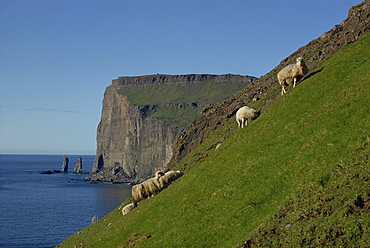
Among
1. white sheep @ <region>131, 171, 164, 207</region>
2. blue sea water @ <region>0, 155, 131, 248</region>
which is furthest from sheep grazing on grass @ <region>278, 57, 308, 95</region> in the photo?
blue sea water @ <region>0, 155, 131, 248</region>

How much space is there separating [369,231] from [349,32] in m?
32.8

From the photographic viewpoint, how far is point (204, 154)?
43781 mm

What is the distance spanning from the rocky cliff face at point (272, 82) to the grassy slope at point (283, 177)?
656cm

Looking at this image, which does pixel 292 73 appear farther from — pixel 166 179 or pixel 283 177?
pixel 283 177

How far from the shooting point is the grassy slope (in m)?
19.1

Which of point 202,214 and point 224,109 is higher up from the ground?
point 224,109

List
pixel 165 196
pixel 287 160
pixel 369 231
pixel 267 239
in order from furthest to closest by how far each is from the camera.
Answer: pixel 165 196, pixel 287 160, pixel 267 239, pixel 369 231

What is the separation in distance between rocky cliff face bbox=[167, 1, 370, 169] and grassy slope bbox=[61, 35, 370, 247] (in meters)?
6.56

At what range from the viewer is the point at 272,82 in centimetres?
5194

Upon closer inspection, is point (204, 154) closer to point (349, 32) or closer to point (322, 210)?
point (349, 32)

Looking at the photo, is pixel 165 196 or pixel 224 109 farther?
pixel 224 109

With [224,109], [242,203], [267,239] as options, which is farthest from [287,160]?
[224,109]

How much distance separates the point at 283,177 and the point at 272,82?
2997 centimetres

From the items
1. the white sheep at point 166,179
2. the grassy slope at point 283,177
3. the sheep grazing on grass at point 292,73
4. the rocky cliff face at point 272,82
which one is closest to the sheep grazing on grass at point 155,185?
the white sheep at point 166,179
